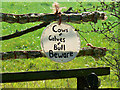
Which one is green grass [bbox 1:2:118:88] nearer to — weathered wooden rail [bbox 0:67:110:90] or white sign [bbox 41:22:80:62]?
weathered wooden rail [bbox 0:67:110:90]

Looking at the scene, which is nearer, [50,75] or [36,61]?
[50,75]

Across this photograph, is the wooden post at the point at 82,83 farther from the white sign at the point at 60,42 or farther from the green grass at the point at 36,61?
the green grass at the point at 36,61

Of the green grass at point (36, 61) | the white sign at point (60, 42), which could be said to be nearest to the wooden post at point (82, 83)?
the white sign at point (60, 42)

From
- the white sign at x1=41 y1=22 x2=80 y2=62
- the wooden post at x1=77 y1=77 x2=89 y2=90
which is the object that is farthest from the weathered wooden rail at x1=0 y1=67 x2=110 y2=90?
the white sign at x1=41 y1=22 x2=80 y2=62

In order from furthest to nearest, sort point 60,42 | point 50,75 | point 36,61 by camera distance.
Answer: point 36,61, point 50,75, point 60,42

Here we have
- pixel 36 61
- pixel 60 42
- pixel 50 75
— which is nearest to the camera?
pixel 60 42

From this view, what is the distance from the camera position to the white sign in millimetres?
2795

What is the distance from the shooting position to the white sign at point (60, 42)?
9.17ft

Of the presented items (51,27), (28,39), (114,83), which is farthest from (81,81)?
(28,39)

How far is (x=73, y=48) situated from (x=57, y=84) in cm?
192

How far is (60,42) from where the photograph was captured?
9.27 feet

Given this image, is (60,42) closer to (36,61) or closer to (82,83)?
(82,83)

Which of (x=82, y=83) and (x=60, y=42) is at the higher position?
(x=60, y=42)

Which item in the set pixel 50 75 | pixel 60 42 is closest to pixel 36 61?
pixel 50 75
